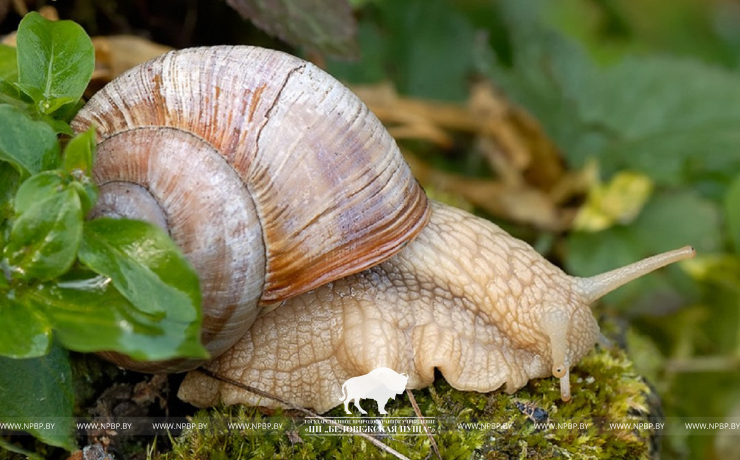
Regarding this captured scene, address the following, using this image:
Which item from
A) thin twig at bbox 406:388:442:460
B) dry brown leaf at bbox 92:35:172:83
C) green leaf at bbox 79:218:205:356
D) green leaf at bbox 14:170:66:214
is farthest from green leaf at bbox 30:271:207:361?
dry brown leaf at bbox 92:35:172:83

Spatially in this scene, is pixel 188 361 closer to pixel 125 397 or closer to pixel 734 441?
pixel 125 397

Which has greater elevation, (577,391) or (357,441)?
(577,391)

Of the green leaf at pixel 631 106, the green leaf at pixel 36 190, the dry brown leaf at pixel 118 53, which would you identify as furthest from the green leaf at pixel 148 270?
the green leaf at pixel 631 106

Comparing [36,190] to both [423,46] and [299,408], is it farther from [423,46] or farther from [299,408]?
[423,46]

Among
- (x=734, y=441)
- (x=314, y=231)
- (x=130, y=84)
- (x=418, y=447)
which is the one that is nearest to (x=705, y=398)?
(x=734, y=441)

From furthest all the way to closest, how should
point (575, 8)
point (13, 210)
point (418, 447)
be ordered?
point (575, 8) → point (418, 447) → point (13, 210)

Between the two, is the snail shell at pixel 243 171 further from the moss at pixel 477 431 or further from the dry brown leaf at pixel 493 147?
the dry brown leaf at pixel 493 147

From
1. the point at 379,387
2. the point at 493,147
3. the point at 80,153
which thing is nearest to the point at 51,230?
the point at 80,153
